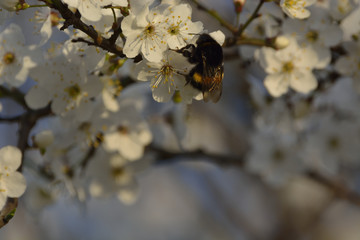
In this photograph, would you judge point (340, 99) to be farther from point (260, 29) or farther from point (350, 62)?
point (260, 29)

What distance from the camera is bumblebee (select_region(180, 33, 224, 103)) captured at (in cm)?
118

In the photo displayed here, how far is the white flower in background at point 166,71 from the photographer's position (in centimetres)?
121

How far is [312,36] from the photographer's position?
66.7 inches

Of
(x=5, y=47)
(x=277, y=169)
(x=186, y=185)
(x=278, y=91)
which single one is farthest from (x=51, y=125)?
(x=186, y=185)

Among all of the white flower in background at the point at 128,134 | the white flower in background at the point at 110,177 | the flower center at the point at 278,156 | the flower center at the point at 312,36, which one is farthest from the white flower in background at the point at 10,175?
the flower center at the point at 278,156

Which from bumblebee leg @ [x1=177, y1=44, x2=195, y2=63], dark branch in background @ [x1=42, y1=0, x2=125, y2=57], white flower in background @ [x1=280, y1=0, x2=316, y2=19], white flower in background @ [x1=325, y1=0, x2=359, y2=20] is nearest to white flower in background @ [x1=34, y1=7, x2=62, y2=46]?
dark branch in background @ [x1=42, y1=0, x2=125, y2=57]

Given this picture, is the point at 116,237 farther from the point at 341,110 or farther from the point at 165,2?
the point at 165,2

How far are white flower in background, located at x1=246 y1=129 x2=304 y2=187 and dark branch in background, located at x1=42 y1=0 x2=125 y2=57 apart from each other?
5.18 feet

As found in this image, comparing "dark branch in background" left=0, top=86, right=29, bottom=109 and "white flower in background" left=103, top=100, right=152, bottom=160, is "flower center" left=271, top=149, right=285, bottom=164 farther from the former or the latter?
"dark branch in background" left=0, top=86, right=29, bottom=109

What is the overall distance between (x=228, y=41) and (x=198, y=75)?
29 cm

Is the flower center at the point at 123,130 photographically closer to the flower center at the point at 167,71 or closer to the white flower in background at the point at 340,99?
the flower center at the point at 167,71

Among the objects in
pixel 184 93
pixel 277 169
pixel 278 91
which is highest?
pixel 184 93

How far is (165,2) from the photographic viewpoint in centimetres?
123

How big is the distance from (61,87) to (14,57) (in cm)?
19
